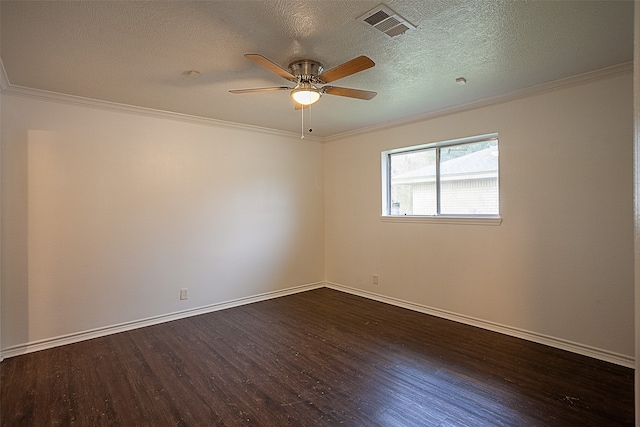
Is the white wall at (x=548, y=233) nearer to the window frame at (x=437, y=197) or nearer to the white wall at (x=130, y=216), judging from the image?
the window frame at (x=437, y=197)

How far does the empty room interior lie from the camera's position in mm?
2057

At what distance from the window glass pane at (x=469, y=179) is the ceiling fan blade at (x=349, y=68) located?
2040 mm

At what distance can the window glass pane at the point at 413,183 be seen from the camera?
412 cm

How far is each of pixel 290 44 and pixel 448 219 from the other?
2628mm

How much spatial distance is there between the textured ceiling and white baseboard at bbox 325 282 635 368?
2.38 m

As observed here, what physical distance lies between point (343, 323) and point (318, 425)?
5.67 ft

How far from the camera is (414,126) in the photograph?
4.09 metres

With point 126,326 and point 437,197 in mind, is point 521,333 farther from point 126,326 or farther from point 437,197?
point 126,326

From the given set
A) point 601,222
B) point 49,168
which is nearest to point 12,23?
point 49,168

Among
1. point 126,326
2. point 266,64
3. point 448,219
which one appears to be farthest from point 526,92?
point 126,326

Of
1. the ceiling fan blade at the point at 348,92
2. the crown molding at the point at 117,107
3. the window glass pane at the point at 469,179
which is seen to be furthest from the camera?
the window glass pane at the point at 469,179

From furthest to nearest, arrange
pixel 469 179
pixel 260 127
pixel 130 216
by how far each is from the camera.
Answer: pixel 260 127, pixel 469 179, pixel 130 216

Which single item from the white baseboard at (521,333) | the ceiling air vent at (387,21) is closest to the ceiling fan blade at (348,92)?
the ceiling air vent at (387,21)

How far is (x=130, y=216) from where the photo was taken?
3.56m
